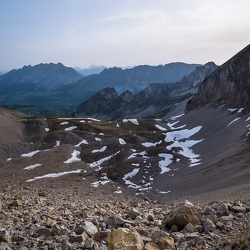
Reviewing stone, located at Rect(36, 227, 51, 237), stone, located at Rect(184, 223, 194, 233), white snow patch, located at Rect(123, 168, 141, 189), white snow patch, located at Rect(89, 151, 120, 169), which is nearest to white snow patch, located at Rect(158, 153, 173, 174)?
white snow patch, located at Rect(123, 168, 141, 189)

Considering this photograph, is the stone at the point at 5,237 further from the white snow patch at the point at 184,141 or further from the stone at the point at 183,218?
the white snow patch at the point at 184,141

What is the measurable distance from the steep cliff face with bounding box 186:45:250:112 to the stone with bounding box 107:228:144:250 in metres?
97.7

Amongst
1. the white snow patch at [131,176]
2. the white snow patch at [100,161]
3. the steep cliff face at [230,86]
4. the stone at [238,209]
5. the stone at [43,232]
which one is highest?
the steep cliff face at [230,86]

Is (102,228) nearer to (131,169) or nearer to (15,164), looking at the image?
(131,169)

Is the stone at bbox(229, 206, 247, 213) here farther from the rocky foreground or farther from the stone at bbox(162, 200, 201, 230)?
the stone at bbox(162, 200, 201, 230)

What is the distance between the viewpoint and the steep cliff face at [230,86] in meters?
115

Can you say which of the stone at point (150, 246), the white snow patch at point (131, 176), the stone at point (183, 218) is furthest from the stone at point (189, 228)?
the white snow patch at point (131, 176)

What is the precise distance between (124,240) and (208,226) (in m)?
4.47

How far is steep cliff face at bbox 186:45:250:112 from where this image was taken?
114775 mm

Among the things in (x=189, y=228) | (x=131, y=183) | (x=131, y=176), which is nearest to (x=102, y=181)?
(x=131, y=183)

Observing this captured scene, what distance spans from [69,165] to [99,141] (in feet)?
51.6

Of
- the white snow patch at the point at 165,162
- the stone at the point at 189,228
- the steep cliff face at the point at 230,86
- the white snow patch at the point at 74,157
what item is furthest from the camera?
the steep cliff face at the point at 230,86

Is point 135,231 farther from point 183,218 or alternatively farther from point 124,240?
point 183,218

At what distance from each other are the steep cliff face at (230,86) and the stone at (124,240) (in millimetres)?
97692
